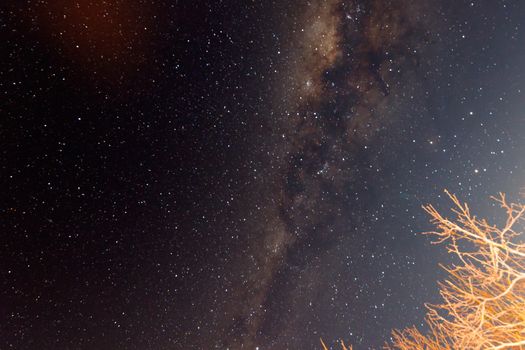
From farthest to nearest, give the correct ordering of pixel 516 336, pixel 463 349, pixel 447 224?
pixel 516 336 → pixel 447 224 → pixel 463 349

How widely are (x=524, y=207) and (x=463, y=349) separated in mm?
1619

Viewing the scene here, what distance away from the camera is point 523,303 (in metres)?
4.45

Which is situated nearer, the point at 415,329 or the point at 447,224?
the point at 447,224

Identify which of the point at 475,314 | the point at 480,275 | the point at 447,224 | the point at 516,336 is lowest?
the point at 516,336

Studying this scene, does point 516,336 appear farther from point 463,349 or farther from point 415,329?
point 415,329

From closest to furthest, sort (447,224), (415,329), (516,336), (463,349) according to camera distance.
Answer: (463,349)
(447,224)
(516,336)
(415,329)

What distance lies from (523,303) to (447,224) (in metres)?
1.44

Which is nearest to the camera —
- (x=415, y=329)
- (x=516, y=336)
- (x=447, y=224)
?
(x=447, y=224)

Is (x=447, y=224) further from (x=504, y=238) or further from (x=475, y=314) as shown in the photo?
(x=475, y=314)

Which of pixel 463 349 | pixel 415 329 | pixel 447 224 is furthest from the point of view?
pixel 415 329

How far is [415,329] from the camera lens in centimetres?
1147

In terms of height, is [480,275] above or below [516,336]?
above

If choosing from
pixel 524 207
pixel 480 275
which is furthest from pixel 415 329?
pixel 524 207

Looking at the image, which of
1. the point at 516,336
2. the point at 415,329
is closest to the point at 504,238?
the point at 516,336
